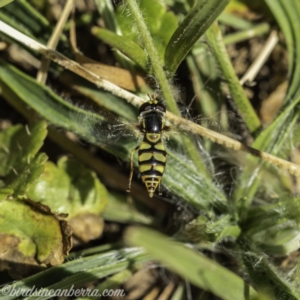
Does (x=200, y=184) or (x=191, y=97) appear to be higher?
(x=191, y=97)

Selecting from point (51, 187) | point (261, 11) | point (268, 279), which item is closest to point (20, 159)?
point (51, 187)

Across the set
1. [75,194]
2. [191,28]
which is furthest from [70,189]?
Answer: [191,28]

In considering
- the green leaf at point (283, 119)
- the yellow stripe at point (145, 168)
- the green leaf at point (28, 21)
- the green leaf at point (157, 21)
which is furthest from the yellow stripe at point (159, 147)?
the green leaf at point (28, 21)

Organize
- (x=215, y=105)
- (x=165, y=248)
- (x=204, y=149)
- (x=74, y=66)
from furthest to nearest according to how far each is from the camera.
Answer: (x=215, y=105)
(x=204, y=149)
(x=74, y=66)
(x=165, y=248)

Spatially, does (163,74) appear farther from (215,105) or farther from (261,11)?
(261,11)

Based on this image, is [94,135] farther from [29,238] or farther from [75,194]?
[29,238]

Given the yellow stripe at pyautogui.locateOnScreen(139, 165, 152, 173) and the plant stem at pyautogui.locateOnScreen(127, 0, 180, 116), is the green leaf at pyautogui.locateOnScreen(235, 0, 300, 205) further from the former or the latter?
the yellow stripe at pyautogui.locateOnScreen(139, 165, 152, 173)
